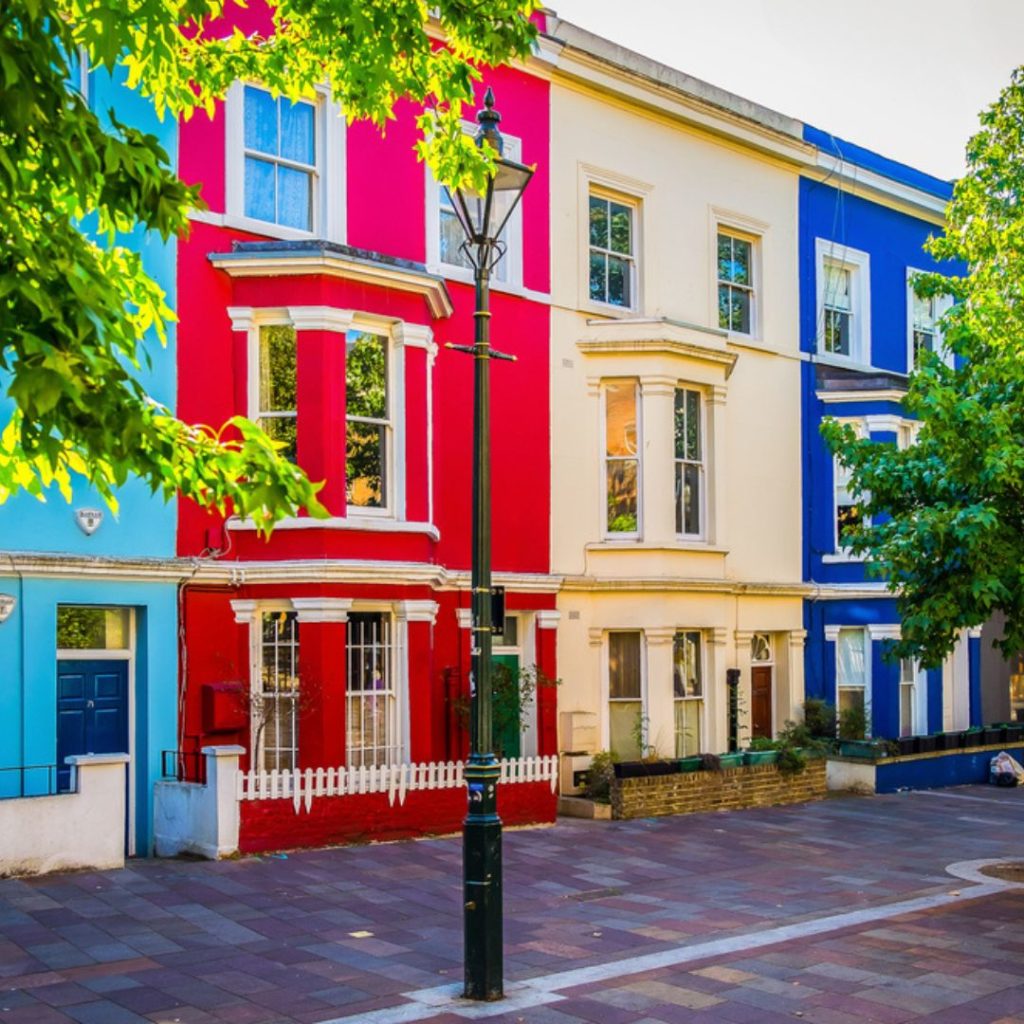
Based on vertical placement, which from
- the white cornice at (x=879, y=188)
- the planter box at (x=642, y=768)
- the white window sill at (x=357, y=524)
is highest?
the white cornice at (x=879, y=188)

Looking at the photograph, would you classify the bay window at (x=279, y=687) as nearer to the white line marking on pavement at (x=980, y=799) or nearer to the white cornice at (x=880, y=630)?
the white line marking on pavement at (x=980, y=799)

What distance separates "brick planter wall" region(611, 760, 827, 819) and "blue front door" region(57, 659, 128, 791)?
6.67 metres

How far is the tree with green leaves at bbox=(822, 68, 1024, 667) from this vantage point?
13414mm

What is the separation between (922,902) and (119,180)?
1026cm

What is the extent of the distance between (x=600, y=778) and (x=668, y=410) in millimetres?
5662

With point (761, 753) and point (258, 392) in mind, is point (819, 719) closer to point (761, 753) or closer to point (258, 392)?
point (761, 753)

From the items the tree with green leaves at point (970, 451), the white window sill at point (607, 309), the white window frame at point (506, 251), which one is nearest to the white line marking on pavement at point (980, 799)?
the tree with green leaves at point (970, 451)

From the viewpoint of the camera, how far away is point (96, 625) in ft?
47.5

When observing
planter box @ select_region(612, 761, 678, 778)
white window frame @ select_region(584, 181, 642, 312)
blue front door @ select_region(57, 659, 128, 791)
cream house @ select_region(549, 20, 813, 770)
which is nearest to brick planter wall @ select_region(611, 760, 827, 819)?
planter box @ select_region(612, 761, 678, 778)

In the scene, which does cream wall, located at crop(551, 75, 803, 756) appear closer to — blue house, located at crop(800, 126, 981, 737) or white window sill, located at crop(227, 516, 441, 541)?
blue house, located at crop(800, 126, 981, 737)

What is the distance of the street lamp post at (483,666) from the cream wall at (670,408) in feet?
31.8

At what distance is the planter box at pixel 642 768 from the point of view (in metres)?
17.6

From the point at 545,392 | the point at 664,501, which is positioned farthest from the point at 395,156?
the point at 664,501

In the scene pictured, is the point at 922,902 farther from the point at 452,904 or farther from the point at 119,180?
the point at 119,180
